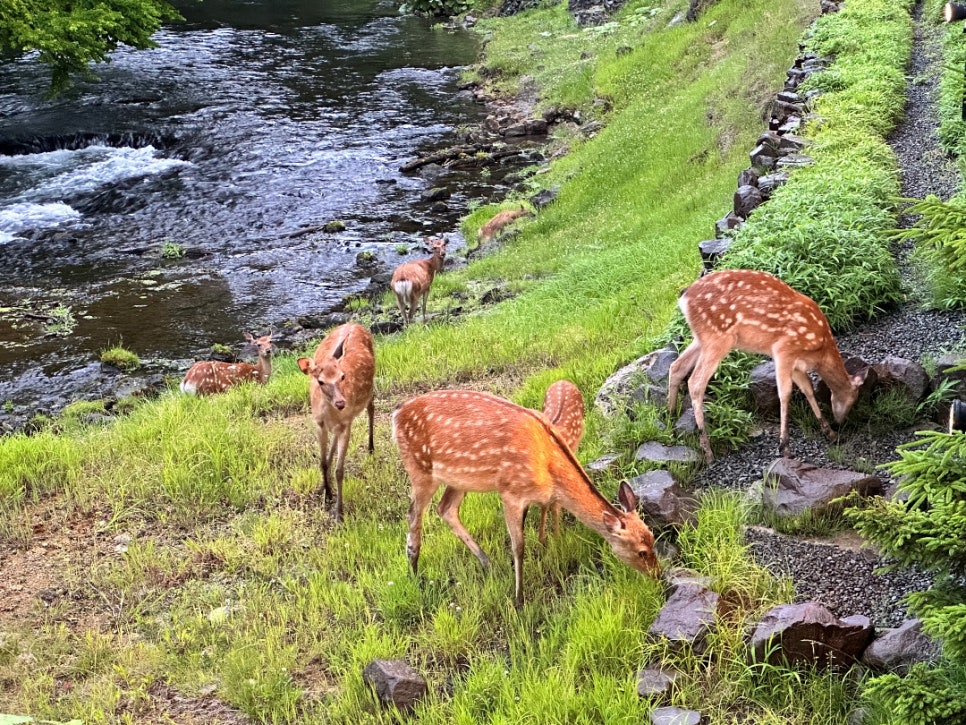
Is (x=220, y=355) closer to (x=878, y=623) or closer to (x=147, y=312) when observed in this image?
(x=147, y=312)

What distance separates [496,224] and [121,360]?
791 centimetres

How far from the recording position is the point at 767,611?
4.88 m

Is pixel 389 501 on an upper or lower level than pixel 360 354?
lower

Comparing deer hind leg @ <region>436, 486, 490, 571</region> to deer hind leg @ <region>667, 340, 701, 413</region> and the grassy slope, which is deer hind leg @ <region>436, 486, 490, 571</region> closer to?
the grassy slope

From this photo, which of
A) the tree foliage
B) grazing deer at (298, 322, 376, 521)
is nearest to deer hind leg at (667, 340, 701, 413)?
grazing deer at (298, 322, 376, 521)

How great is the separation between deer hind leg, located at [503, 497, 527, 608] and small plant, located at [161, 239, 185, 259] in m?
14.7

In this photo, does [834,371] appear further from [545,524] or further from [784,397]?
[545,524]

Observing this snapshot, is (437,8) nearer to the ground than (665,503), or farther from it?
nearer to the ground

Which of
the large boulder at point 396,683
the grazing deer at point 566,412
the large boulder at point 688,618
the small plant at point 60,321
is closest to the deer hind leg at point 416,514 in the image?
the grazing deer at point 566,412

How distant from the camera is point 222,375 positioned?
11.8 metres

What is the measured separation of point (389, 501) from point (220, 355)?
288 inches

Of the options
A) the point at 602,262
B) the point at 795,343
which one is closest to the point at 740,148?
the point at 602,262

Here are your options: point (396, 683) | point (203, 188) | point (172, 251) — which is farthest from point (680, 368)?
point (203, 188)

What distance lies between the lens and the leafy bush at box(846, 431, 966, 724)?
3.37 meters
